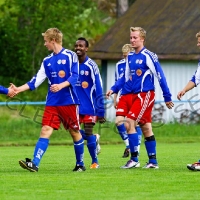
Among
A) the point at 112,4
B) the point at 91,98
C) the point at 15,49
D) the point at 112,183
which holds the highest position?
the point at 112,4

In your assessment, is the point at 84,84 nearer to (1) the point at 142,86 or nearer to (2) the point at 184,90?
(1) the point at 142,86

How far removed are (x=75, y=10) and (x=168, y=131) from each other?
11653 millimetres

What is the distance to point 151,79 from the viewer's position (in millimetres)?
14836

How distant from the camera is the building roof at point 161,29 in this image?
36438 mm

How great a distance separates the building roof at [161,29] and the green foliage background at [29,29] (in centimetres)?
217

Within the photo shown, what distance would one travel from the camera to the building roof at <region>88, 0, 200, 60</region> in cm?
3644

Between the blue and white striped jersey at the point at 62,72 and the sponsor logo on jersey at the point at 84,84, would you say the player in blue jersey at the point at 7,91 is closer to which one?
the blue and white striped jersey at the point at 62,72

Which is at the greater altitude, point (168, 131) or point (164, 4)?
point (164, 4)

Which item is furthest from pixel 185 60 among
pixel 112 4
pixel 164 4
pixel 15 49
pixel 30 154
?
pixel 112 4

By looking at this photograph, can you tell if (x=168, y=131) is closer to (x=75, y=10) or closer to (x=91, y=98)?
(x=75, y=10)

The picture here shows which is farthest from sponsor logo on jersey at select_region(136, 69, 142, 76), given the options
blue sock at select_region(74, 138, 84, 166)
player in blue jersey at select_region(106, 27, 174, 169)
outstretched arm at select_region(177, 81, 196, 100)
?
blue sock at select_region(74, 138, 84, 166)

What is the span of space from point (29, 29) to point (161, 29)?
20.6ft

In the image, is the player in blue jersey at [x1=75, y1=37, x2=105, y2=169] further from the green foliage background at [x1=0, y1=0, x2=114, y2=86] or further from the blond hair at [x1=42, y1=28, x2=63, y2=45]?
the green foliage background at [x1=0, y1=0, x2=114, y2=86]

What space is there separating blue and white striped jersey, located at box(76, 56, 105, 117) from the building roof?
19.7 metres
